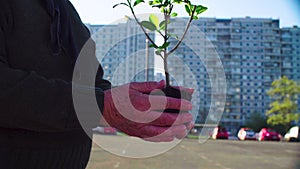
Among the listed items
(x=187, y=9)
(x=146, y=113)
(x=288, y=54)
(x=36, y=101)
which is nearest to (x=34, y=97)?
(x=36, y=101)

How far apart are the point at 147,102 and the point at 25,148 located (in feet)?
0.83

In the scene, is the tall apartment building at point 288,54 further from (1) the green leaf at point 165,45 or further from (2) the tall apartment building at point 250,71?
(1) the green leaf at point 165,45

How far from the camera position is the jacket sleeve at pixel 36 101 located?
1.58 feet

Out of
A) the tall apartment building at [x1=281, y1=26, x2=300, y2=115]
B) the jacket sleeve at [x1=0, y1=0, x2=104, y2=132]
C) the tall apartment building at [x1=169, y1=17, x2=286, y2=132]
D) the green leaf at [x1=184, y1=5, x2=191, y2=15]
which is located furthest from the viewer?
the tall apartment building at [x1=281, y1=26, x2=300, y2=115]

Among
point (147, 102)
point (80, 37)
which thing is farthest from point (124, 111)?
point (80, 37)

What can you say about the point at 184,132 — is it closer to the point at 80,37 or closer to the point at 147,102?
the point at 147,102

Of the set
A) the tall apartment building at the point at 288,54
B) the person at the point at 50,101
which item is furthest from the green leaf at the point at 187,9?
the tall apartment building at the point at 288,54

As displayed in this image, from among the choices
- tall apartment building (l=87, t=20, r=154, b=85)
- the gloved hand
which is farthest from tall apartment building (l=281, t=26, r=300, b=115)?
the gloved hand

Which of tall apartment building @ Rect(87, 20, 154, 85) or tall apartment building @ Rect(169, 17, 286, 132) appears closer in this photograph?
tall apartment building @ Rect(87, 20, 154, 85)

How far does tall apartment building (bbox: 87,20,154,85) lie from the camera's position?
1.99 ft

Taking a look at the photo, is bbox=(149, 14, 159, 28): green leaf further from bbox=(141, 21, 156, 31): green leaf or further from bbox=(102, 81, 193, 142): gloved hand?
bbox=(102, 81, 193, 142): gloved hand

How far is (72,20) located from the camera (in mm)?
790

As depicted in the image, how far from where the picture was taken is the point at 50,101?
1.64 feet

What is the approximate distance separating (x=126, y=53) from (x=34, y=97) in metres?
0.20
